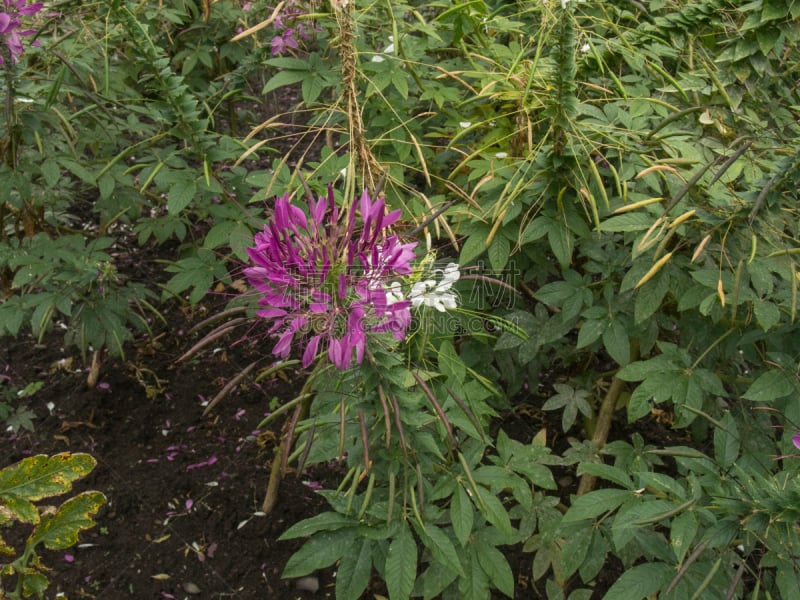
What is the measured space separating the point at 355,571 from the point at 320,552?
0.08m

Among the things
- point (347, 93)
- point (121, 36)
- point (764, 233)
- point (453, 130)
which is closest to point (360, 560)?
point (347, 93)

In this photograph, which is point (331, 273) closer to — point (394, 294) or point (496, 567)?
point (394, 294)

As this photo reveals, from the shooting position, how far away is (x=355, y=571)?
143 cm

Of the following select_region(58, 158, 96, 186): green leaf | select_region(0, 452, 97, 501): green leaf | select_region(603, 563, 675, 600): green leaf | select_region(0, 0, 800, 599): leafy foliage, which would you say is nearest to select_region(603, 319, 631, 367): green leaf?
select_region(0, 0, 800, 599): leafy foliage

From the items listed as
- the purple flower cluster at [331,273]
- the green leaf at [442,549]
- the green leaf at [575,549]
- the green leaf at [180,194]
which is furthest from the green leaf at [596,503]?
the green leaf at [180,194]

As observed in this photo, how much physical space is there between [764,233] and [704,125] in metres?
0.37

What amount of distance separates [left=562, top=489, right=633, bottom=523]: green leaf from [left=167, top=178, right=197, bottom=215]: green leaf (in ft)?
3.75

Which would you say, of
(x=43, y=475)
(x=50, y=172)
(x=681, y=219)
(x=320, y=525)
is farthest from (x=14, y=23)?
(x=681, y=219)

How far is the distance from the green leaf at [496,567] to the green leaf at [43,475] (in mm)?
789

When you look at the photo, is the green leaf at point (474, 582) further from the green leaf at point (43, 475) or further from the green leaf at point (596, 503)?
the green leaf at point (43, 475)

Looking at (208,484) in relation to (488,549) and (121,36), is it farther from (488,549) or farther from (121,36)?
(121,36)

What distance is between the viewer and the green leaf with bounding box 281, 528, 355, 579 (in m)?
1.43

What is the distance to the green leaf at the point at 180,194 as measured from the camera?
178 centimetres

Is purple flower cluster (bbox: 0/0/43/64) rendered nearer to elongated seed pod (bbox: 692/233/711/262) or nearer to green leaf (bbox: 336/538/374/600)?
green leaf (bbox: 336/538/374/600)
